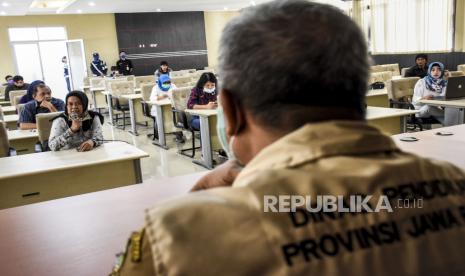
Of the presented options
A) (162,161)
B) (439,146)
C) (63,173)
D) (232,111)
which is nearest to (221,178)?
(232,111)

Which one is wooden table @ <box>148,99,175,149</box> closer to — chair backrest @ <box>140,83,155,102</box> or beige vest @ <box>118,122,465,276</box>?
chair backrest @ <box>140,83,155,102</box>

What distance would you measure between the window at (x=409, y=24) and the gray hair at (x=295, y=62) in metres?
8.10

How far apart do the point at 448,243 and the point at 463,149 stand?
164 cm

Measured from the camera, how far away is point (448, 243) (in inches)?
24.3

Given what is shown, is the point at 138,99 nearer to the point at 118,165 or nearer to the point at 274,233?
the point at 118,165

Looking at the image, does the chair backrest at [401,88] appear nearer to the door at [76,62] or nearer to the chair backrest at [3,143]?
the chair backrest at [3,143]

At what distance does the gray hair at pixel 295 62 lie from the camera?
60 cm

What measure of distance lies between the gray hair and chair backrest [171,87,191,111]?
194 inches

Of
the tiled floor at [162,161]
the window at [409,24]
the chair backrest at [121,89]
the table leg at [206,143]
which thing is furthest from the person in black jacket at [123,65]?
the table leg at [206,143]

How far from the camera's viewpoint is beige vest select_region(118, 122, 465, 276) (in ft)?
1.69

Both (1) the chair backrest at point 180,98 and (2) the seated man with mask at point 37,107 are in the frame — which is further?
(1) the chair backrest at point 180,98

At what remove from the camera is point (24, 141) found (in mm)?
4012

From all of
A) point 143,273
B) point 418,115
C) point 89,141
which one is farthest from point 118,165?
point 418,115

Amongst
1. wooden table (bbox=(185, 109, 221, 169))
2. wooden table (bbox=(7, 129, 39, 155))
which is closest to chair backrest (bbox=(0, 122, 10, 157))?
wooden table (bbox=(7, 129, 39, 155))
